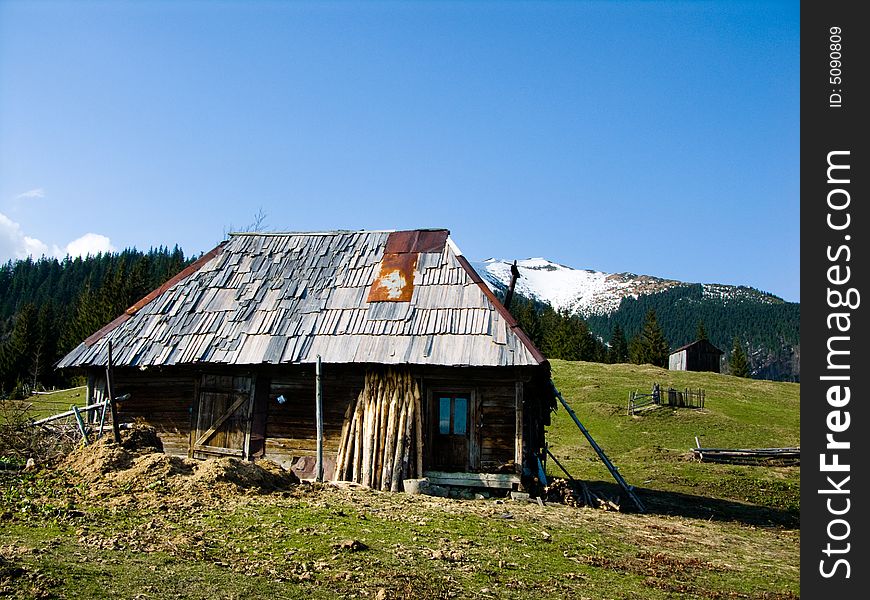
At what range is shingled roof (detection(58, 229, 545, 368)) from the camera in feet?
52.5

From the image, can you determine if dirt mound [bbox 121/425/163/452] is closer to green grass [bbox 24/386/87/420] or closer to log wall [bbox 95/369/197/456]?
log wall [bbox 95/369/197/456]

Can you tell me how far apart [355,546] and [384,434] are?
248 inches

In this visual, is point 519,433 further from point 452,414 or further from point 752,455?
point 752,455

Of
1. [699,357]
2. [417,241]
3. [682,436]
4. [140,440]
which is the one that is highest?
[417,241]

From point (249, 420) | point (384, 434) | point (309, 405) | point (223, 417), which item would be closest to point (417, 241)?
point (309, 405)

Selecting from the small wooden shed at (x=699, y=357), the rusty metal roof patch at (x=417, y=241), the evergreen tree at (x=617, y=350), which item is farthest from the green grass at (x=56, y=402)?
the evergreen tree at (x=617, y=350)

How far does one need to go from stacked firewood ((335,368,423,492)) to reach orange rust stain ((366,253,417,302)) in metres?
2.48

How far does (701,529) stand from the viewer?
14.0 m

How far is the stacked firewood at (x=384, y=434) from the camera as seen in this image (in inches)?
606

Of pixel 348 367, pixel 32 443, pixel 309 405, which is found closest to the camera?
pixel 32 443

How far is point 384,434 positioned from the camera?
15.7 m

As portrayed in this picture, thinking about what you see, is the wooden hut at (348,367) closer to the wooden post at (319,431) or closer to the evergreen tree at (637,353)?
the wooden post at (319,431)

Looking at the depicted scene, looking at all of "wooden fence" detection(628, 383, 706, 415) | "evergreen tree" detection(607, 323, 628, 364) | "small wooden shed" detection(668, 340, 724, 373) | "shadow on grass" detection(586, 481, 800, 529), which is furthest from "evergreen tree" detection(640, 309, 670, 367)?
"shadow on grass" detection(586, 481, 800, 529)

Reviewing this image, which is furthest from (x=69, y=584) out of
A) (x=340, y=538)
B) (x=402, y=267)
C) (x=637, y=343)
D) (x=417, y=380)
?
(x=637, y=343)
